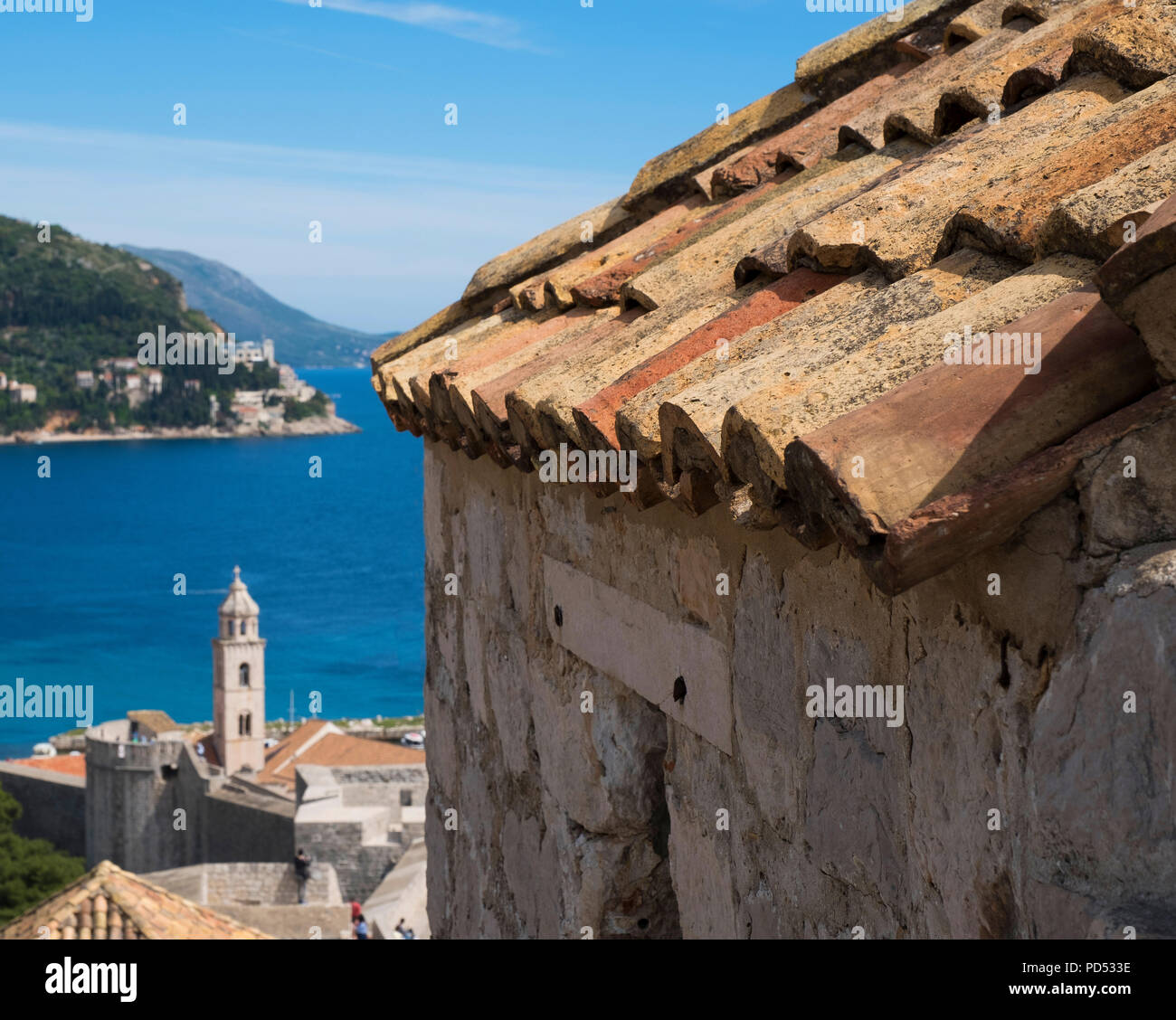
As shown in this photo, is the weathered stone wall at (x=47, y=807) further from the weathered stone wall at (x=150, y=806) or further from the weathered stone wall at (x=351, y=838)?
the weathered stone wall at (x=351, y=838)

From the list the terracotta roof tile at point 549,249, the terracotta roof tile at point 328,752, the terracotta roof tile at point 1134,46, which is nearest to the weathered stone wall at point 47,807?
the terracotta roof tile at point 328,752

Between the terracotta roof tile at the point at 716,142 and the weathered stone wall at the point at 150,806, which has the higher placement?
the terracotta roof tile at the point at 716,142

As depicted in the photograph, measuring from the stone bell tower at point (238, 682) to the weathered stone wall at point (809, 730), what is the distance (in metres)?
39.6

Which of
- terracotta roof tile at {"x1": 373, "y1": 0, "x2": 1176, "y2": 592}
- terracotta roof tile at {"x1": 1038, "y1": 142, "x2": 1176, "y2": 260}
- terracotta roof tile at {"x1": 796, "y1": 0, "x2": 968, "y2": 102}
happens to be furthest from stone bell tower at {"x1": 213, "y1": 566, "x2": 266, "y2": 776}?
terracotta roof tile at {"x1": 1038, "y1": 142, "x2": 1176, "y2": 260}

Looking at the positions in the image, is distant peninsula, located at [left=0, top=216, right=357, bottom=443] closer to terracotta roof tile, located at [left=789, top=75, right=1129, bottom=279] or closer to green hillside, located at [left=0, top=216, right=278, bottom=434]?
green hillside, located at [left=0, top=216, right=278, bottom=434]

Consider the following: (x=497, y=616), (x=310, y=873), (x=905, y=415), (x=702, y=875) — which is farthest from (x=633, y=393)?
(x=310, y=873)

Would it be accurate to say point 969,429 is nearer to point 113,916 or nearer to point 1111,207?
point 1111,207

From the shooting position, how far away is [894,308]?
1.84 meters

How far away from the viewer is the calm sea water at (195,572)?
200ft

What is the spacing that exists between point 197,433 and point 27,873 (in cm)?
11017

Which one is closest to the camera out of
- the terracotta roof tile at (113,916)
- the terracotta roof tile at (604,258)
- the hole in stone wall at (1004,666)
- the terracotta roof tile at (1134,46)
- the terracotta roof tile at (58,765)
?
the hole in stone wall at (1004,666)

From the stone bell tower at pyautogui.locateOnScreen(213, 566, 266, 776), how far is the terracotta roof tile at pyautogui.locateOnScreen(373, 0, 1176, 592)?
131 feet

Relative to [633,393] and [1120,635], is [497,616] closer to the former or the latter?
[633,393]
